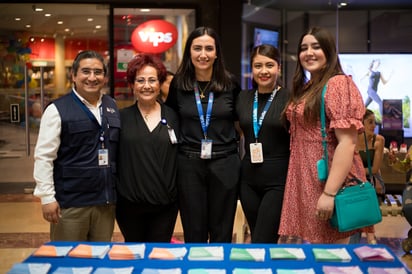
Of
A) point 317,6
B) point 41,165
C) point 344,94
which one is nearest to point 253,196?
point 344,94

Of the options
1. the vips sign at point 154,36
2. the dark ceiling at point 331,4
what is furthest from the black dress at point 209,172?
the dark ceiling at point 331,4

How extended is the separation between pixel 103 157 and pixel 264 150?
0.89 meters

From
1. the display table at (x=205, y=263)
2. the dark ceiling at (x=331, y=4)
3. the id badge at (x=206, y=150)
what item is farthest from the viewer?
the dark ceiling at (x=331, y=4)

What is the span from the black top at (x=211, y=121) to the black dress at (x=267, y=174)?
0.13 metres

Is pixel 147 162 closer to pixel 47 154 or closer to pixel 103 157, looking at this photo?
pixel 103 157

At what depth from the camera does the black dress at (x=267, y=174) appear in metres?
3.10

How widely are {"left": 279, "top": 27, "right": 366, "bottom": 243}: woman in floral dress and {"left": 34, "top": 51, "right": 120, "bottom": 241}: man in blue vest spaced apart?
38.3 inches

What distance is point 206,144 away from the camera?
→ 3.20 meters

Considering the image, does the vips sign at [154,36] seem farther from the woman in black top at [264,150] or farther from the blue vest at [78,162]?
the blue vest at [78,162]

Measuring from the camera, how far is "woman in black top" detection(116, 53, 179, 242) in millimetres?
3104

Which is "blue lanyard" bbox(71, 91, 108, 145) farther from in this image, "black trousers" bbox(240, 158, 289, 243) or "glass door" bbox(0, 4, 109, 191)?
"glass door" bbox(0, 4, 109, 191)

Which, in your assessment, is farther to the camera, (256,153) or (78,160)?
(256,153)

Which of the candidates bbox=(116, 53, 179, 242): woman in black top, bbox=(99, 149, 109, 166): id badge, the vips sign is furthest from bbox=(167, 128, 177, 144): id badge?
the vips sign

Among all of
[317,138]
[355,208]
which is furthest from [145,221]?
[355,208]
